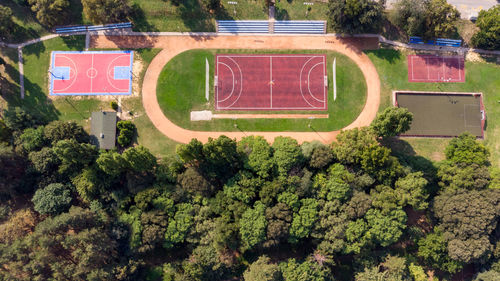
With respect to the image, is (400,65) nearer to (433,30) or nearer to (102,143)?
(433,30)

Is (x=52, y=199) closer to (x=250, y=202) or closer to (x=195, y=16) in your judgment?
(x=250, y=202)

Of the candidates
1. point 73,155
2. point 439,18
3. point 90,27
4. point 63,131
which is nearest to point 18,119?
point 63,131

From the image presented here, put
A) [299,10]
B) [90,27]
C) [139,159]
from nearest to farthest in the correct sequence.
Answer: [139,159], [90,27], [299,10]

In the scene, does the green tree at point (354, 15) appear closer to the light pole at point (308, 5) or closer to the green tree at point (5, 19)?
the light pole at point (308, 5)

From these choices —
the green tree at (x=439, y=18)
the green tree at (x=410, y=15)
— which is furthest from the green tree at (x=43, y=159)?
the green tree at (x=439, y=18)

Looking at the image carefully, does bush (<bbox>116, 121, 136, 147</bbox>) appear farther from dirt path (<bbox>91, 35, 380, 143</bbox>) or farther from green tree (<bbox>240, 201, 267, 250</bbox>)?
green tree (<bbox>240, 201, 267, 250</bbox>)

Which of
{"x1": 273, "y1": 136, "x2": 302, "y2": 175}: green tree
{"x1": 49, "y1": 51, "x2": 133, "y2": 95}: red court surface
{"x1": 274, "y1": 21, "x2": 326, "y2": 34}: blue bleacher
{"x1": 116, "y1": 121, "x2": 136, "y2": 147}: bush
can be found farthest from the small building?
{"x1": 274, "y1": 21, "x2": 326, "y2": 34}: blue bleacher

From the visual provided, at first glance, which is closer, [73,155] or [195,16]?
[73,155]
